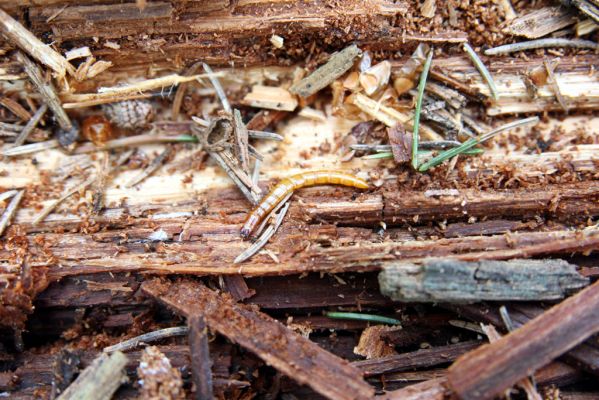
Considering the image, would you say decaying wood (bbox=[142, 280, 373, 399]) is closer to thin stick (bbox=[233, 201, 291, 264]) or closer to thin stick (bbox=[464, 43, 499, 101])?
thin stick (bbox=[233, 201, 291, 264])

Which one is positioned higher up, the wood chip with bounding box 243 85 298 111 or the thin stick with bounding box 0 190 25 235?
the wood chip with bounding box 243 85 298 111

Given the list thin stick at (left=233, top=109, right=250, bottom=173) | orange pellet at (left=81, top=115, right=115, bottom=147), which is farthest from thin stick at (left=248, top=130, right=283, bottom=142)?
orange pellet at (left=81, top=115, right=115, bottom=147)

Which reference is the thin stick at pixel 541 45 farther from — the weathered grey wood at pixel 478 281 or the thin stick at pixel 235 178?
the thin stick at pixel 235 178

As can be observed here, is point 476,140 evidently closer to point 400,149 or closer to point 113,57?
point 400,149

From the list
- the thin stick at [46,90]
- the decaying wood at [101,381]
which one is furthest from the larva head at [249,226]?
the thin stick at [46,90]

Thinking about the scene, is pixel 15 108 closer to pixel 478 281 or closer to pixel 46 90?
pixel 46 90

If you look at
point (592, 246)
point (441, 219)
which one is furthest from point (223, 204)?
point (592, 246)

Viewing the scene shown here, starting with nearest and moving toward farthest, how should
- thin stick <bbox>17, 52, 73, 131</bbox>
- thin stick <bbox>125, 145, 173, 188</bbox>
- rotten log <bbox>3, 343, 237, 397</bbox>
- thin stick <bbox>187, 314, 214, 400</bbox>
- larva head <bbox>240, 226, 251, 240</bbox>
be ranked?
thin stick <bbox>187, 314, 214, 400</bbox> → rotten log <bbox>3, 343, 237, 397</bbox> → larva head <bbox>240, 226, 251, 240</bbox> → thin stick <bbox>17, 52, 73, 131</bbox> → thin stick <bbox>125, 145, 173, 188</bbox>
